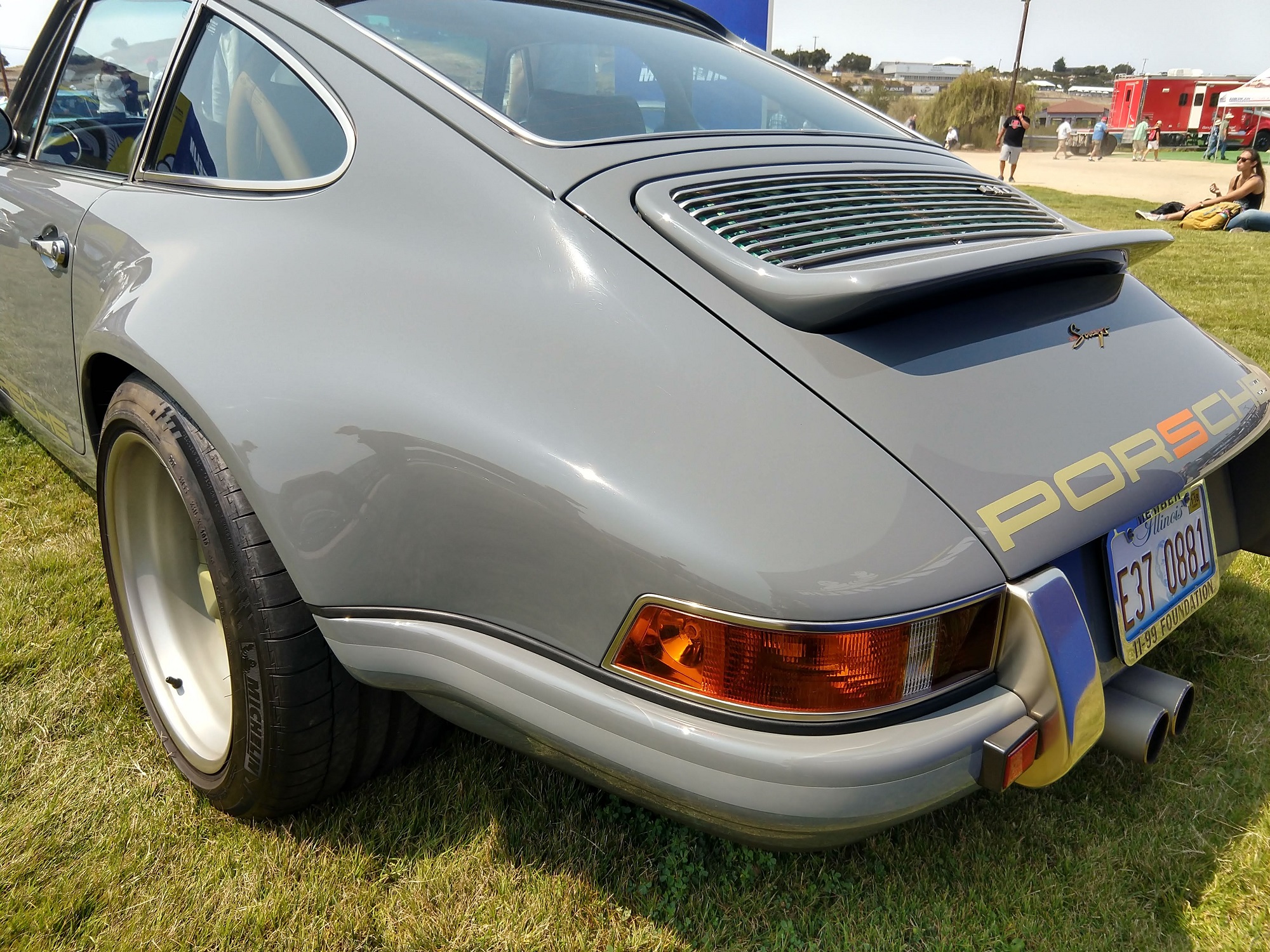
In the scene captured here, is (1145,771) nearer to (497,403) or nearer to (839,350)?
(839,350)

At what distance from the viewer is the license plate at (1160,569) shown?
4.68 feet

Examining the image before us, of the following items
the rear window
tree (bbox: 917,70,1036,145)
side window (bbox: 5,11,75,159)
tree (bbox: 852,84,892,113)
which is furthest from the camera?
tree (bbox: 852,84,892,113)

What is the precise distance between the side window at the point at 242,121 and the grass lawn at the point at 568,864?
1209mm

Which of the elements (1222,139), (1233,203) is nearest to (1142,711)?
(1233,203)

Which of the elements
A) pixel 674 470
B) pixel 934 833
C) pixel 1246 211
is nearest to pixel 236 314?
pixel 674 470

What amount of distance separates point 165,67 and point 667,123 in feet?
3.79

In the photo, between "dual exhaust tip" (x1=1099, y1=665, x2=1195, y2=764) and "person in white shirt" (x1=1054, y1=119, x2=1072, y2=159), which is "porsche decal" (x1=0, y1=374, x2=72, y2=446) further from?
"person in white shirt" (x1=1054, y1=119, x2=1072, y2=159)

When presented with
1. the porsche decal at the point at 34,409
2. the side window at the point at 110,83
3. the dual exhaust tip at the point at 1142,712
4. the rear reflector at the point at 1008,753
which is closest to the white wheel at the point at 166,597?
the porsche decal at the point at 34,409

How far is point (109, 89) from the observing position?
248cm

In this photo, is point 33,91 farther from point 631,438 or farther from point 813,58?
point 813,58

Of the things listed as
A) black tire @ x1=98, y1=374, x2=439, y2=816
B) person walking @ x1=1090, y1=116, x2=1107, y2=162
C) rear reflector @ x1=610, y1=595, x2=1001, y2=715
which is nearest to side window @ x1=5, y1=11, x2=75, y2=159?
black tire @ x1=98, y1=374, x2=439, y2=816

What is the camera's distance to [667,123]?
1.84 metres

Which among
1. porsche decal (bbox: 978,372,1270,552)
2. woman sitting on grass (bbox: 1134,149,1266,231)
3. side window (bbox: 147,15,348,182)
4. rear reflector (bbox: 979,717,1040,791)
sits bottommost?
woman sitting on grass (bbox: 1134,149,1266,231)

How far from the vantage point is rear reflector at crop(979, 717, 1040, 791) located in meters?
1.18
